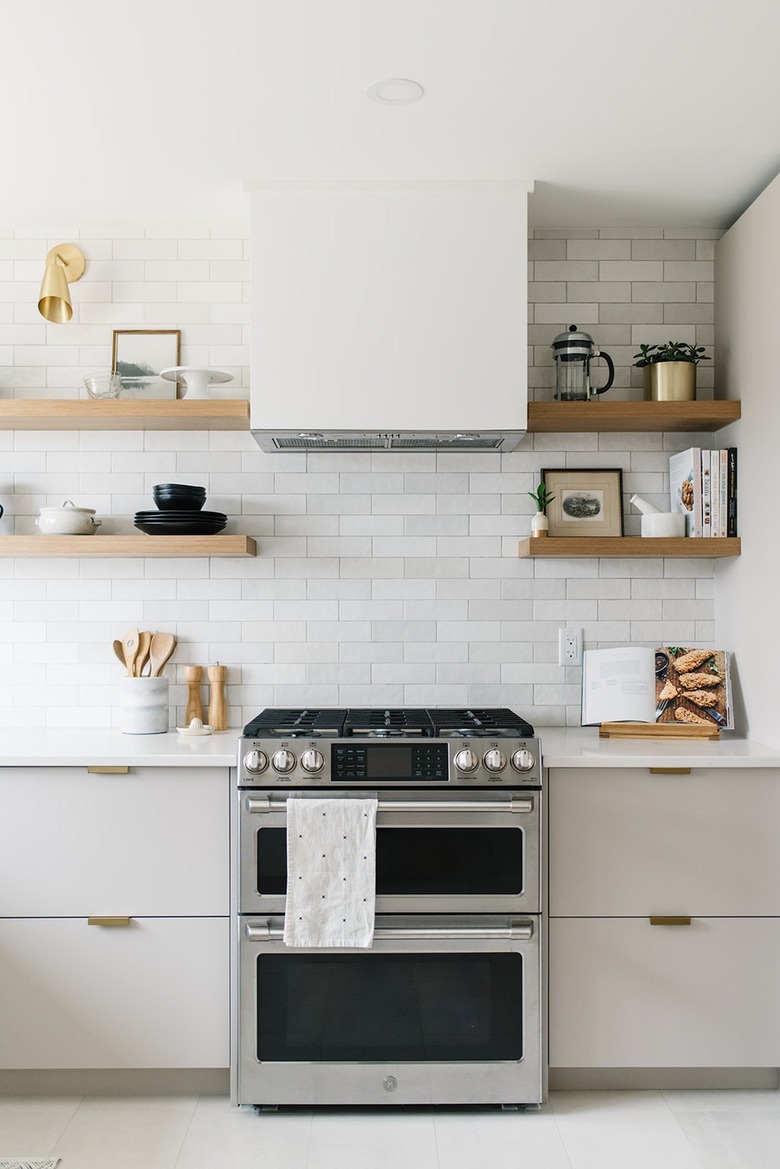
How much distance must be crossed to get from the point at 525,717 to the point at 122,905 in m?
1.40

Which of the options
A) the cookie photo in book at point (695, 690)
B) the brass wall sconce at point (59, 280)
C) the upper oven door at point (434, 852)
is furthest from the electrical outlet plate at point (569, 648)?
the brass wall sconce at point (59, 280)

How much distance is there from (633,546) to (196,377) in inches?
58.3

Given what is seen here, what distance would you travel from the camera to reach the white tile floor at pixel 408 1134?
2.29m

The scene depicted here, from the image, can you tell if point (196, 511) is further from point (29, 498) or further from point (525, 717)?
point (525, 717)

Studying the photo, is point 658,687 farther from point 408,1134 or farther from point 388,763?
point 408,1134

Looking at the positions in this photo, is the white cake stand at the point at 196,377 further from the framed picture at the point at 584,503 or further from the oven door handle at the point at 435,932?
the oven door handle at the point at 435,932

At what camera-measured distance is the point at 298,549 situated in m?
3.22

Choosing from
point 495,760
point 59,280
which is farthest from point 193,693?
point 59,280

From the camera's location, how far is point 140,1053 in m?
2.56

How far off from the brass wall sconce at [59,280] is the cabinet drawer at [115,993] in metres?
1.87

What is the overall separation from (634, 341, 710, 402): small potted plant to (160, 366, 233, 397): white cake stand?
53.8 inches

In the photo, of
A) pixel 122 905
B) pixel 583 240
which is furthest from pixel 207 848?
pixel 583 240

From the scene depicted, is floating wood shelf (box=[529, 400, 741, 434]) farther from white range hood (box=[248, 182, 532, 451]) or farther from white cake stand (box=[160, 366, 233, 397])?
white cake stand (box=[160, 366, 233, 397])

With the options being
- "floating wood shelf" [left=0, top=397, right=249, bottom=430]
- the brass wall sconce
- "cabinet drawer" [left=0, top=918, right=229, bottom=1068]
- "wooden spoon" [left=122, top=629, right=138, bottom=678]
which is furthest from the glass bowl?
"cabinet drawer" [left=0, top=918, right=229, bottom=1068]
